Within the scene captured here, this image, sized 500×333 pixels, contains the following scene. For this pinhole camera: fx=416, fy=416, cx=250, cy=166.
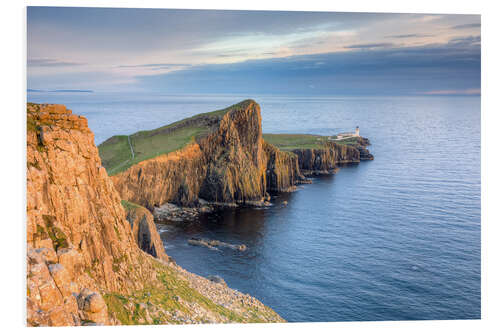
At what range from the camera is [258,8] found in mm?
21469

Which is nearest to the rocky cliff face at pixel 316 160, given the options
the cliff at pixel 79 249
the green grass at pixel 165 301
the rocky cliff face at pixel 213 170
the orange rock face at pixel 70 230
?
the rocky cliff face at pixel 213 170

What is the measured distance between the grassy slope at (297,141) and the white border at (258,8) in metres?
73.2

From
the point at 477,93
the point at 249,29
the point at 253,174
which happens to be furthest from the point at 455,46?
the point at 253,174

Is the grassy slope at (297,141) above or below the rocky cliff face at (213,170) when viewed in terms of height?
above

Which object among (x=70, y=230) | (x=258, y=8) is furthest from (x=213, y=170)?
(x=70, y=230)

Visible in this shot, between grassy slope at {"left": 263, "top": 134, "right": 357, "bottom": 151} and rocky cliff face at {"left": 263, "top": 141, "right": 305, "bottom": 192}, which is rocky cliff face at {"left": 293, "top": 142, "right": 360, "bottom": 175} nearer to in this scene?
grassy slope at {"left": 263, "top": 134, "right": 357, "bottom": 151}

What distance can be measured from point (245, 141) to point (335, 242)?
1234 inches

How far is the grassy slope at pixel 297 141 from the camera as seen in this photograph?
10014cm

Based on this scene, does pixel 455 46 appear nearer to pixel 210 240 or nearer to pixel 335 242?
pixel 335 242

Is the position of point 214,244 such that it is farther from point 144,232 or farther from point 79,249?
point 79,249

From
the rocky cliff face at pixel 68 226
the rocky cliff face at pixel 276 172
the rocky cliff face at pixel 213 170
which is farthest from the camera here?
the rocky cliff face at pixel 276 172

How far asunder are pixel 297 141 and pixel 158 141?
4757 centimetres

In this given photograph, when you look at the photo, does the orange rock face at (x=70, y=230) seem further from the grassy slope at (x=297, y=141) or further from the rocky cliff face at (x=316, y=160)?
the grassy slope at (x=297, y=141)

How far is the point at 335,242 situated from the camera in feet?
147
